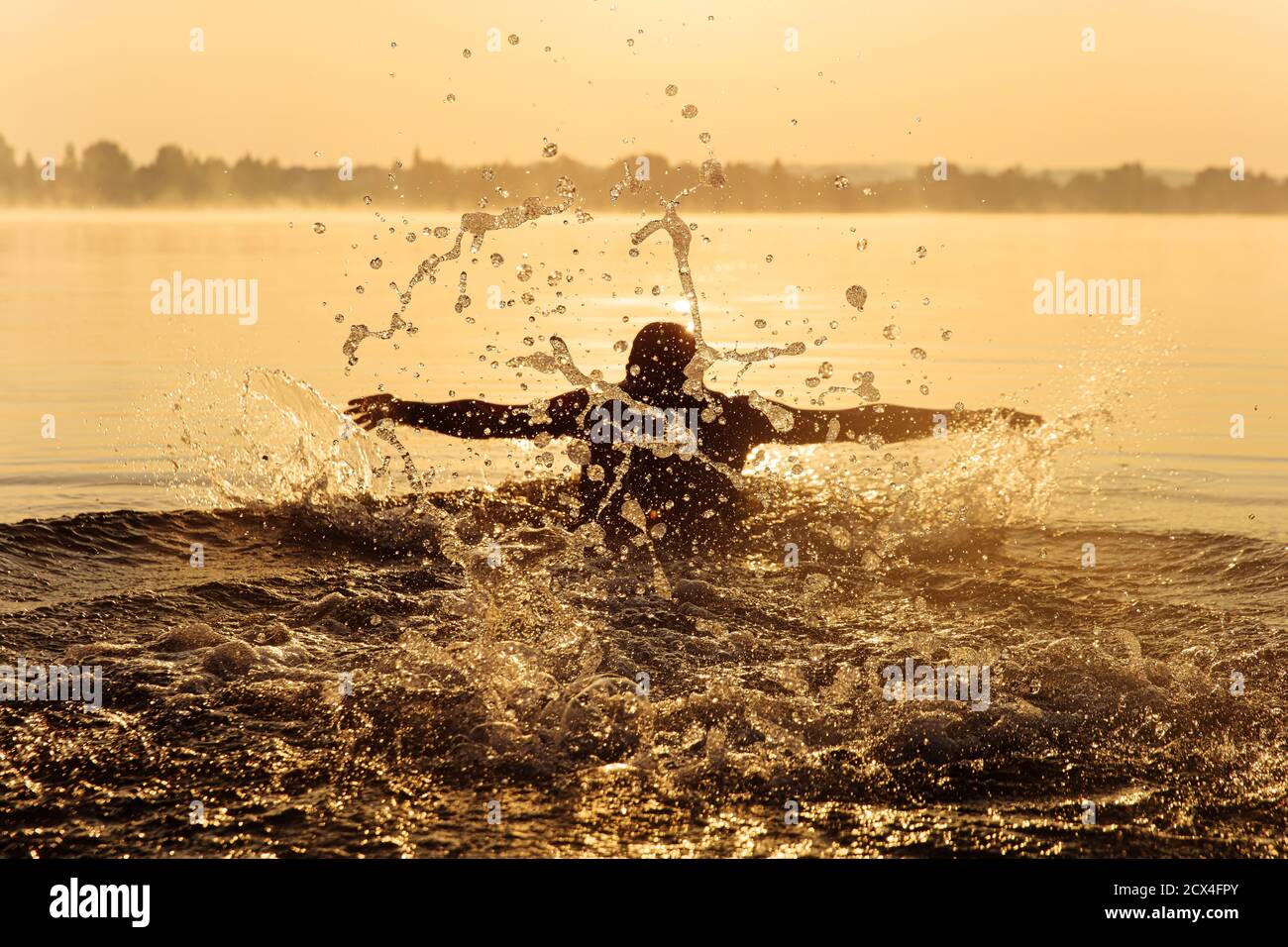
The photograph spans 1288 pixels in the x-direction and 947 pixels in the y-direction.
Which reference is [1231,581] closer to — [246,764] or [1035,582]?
[1035,582]

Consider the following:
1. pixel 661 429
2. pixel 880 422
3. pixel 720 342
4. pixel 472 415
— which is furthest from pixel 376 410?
pixel 720 342

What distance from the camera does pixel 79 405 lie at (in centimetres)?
1670

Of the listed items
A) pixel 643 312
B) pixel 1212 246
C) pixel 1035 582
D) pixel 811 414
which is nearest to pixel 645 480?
pixel 811 414

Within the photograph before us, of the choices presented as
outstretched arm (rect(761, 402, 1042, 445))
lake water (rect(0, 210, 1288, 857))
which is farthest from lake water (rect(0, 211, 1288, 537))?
outstretched arm (rect(761, 402, 1042, 445))

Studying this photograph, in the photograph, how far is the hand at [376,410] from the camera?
970cm

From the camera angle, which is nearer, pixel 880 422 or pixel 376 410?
pixel 376 410

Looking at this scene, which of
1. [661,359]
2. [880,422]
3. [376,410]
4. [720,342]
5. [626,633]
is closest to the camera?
[626,633]

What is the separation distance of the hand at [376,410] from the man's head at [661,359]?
5.75 feet

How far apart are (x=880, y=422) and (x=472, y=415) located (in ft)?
10.5

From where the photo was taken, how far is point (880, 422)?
10.1 meters

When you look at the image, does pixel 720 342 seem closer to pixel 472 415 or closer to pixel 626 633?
pixel 472 415

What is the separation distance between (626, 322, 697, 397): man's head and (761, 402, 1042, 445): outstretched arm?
2.47 ft

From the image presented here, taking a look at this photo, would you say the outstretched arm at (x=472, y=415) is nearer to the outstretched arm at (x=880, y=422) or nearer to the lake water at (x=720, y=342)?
the outstretched arm at (x=880, y=422)

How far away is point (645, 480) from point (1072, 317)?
21.5 meters
